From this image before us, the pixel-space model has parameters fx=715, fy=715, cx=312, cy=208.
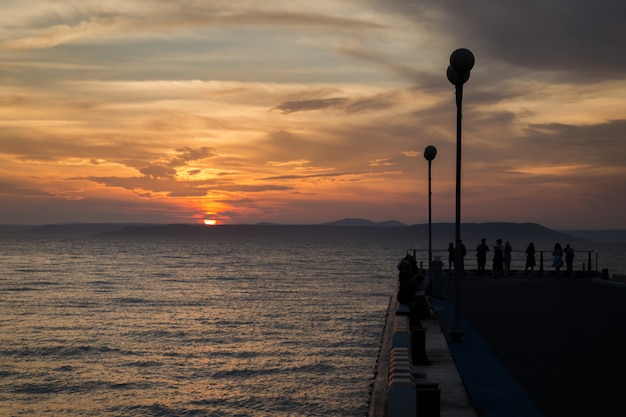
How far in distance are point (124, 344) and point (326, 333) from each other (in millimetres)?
9271

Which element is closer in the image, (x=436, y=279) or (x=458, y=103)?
(x=458, y=103)

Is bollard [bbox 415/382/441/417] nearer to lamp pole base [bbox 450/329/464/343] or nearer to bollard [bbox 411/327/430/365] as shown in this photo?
bollard [bbox 411/327/430/365]

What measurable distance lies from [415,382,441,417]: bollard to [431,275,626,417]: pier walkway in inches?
58.9

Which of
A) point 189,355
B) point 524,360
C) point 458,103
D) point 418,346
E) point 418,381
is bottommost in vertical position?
point 189,355

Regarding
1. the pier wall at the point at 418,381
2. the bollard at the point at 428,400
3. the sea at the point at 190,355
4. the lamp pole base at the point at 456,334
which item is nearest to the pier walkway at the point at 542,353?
the lamp pole base at the point at 456,334

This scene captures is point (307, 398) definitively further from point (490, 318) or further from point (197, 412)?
point (490, 318)

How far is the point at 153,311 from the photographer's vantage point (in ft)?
152

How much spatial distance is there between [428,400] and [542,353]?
6.91 m

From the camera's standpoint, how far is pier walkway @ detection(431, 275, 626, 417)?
11457 millimetres

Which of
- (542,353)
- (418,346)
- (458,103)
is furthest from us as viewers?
(458,103)

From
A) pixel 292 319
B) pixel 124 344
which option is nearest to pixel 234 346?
pixel 124 344

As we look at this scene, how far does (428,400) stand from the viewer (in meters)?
9.90

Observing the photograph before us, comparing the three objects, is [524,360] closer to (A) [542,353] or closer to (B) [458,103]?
(A) [542,353]

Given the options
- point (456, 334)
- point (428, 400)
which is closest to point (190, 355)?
point (456, 334)
